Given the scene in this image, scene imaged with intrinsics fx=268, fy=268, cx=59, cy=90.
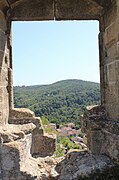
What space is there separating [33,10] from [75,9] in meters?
0.70

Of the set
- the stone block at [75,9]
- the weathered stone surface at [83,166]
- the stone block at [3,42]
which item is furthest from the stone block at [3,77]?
the weathered stone surface at [83,166]

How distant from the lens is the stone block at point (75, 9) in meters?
4.48

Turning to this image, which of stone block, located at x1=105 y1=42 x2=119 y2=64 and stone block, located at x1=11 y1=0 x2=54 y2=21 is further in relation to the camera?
stone block, located at x1=11 y1=0 x2=54 y2=21

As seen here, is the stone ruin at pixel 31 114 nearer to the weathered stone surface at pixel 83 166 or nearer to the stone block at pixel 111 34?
the stone block at pixel 111 34

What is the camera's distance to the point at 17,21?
4543 millimetres

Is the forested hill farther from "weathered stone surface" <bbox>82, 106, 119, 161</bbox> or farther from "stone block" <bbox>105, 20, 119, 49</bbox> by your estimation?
"stone block" <bbox>105, 20, 119, 49</bbox>

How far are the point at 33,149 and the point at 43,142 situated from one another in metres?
0.29

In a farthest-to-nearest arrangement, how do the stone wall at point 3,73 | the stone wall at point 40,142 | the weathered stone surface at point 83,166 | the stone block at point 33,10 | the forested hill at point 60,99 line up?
the forested hill at point 60,99, the stone wall at point 40,142, the stone block at point 33,10, the stone wall at point 3,73, the weathered stone surface at point 83,166

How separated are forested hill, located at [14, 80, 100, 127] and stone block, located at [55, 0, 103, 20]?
17.8 metres

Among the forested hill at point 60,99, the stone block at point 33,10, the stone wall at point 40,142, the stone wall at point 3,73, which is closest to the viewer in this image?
the stone wall at point 3,73

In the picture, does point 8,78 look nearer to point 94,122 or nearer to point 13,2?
point 13,2

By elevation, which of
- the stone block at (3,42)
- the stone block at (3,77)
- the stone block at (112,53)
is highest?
the stone block at (3,42)

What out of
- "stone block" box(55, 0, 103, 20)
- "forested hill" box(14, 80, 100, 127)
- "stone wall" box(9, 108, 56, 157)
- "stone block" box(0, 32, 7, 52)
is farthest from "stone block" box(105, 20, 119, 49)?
"forested hill" box(14, 80, 100, 127)

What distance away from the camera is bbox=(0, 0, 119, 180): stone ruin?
353 cm
